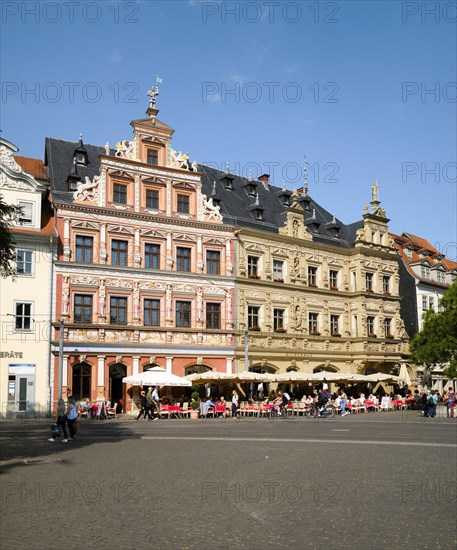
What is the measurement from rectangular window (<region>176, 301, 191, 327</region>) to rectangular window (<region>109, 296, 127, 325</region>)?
3.71 meters

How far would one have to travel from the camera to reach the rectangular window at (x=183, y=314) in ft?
143

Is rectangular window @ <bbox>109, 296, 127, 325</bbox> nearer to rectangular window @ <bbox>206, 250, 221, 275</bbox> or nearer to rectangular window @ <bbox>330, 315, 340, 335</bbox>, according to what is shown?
rectangular window @ <bbox>206, 250, 221, 275</bbox>

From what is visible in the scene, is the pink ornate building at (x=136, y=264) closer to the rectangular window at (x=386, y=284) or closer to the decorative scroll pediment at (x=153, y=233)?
the decorative scroll pediment at (x=153, y=233)

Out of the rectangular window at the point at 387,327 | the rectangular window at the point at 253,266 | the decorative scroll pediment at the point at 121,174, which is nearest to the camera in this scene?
the decorative scroll pediment at the point at 121,174

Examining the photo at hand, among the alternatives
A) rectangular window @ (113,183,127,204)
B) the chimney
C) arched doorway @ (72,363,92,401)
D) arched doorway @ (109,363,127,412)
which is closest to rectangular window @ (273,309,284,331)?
arched doorway @ (109,363,127,412)

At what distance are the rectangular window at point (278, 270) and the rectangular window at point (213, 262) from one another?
4.98m

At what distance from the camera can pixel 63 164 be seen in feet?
142

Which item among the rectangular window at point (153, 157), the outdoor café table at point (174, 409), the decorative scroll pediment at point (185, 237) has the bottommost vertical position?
the outdoor café table at point (174, 409)

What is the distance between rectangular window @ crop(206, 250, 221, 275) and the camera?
4547cm

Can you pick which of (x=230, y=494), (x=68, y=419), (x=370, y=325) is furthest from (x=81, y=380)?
(x=230, y=494)

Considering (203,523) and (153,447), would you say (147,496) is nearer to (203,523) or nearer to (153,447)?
(203,523)

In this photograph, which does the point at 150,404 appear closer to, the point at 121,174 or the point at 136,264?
the point at 136,264

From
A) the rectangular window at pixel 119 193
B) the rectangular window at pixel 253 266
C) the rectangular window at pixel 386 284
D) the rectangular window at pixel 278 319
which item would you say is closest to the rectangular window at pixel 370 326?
the rectangular window at pixel 386 284

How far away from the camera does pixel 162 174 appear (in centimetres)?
4431
